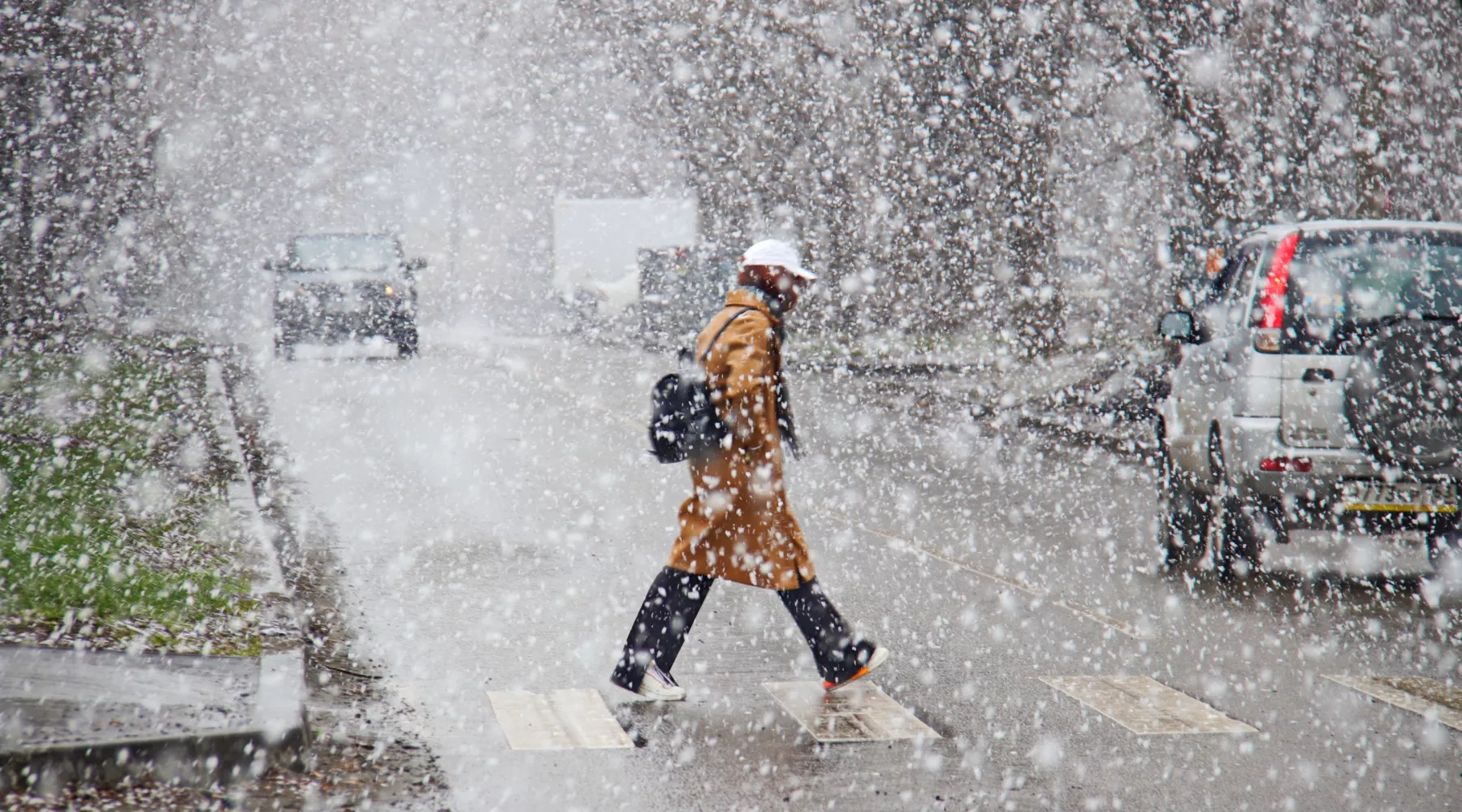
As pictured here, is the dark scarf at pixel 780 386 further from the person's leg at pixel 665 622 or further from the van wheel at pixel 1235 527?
the van wheel at pixel 1235 527

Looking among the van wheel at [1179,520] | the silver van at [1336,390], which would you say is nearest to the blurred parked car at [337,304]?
the van wheel at [1179,520]

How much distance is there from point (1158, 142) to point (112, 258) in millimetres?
24711

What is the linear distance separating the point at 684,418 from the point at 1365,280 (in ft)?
13.6

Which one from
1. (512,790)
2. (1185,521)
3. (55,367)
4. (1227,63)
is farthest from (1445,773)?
(55,367)

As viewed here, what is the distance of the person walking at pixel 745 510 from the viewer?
5.71 meters

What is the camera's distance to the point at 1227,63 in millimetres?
19625

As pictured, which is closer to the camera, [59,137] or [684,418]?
[684,418]

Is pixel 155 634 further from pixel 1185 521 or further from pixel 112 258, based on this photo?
pixel 112 258

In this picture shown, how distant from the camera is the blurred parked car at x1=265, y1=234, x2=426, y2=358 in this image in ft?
79.2

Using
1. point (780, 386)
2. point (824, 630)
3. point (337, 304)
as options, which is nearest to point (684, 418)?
point (780, 386)

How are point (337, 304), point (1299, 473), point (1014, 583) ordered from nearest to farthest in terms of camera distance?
point (1299, 473), point (1014, 583), point (337, 304)

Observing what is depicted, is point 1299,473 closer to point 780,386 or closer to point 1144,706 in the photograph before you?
point 1144,706

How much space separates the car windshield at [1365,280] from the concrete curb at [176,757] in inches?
206

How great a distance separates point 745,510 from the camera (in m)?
5.78
